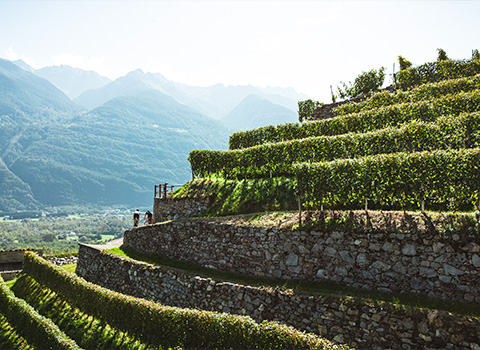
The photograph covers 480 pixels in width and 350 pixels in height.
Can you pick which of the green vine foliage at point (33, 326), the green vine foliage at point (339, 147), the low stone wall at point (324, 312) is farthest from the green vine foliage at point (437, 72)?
the green vine foliage at point (33, 326)

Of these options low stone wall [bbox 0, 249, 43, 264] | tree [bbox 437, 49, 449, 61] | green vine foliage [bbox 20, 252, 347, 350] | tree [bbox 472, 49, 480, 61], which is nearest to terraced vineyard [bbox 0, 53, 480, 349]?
green vine foliage [bbox 20, 252, 347, 350]

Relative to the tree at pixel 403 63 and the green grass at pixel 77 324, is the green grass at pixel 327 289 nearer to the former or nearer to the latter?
the green grass at pixel 77 324

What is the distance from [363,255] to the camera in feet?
47.8

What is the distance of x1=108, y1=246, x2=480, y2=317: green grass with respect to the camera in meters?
12.0

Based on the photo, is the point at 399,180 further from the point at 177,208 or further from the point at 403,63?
the point at 403,63

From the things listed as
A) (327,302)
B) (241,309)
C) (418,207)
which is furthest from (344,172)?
(241,309)

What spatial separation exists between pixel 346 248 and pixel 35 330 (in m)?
17.9

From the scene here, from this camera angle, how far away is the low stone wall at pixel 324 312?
1130 centimetres

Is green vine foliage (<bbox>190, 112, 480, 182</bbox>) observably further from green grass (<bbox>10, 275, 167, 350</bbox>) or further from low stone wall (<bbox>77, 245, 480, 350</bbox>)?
green grass (<bbox>10, 275, 167, 350</bbox>)

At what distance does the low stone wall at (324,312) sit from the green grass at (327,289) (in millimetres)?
471

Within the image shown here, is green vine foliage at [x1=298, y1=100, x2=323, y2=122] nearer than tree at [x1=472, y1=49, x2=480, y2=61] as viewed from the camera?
No

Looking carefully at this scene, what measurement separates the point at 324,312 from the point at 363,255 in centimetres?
298

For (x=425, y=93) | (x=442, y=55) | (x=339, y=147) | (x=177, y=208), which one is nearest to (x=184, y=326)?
(x=177, y=208)

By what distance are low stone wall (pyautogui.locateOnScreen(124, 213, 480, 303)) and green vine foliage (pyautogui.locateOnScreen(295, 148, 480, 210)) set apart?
1.61 m
